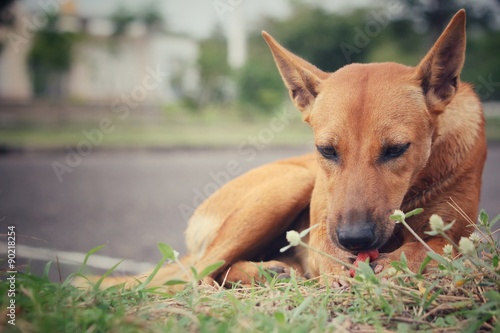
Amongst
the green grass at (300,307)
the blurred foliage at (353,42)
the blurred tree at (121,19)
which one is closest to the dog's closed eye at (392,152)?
the green grass at (300,307)

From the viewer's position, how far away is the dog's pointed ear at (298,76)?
11.4ft

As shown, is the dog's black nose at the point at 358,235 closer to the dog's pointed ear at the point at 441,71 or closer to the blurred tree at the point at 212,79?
the dog's pointed ear at the point at 441,71

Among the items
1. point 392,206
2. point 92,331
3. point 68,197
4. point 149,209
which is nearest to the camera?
point 92,331

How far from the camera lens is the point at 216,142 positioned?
51.4 ft

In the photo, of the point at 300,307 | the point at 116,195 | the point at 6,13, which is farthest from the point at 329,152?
the point at 6,13

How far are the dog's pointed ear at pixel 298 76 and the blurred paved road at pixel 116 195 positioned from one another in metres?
1.44

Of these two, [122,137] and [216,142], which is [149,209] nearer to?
[216,142]

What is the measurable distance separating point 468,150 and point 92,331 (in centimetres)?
226

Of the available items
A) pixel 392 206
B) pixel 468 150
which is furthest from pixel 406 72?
pixel 392 206

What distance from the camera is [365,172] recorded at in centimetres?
282

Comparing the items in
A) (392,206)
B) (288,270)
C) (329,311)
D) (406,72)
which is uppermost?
(406,72)

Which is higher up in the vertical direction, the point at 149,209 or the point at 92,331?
the point at 92,331

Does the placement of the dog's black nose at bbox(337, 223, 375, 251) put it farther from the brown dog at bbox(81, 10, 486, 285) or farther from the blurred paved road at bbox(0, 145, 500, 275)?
the blurred paved road at bbox(0, 145, 500, 275)

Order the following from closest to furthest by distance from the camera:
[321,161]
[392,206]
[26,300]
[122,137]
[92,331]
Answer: [92,331], [26,300], [392,206], [321,161], [122,137]
